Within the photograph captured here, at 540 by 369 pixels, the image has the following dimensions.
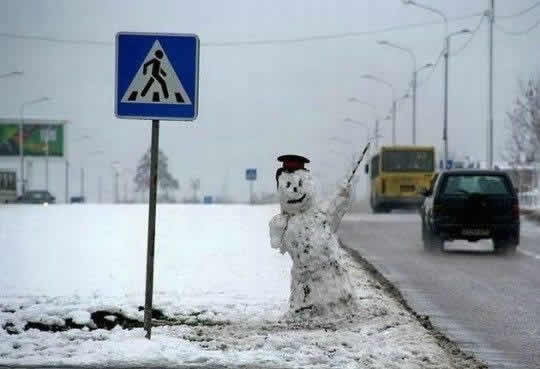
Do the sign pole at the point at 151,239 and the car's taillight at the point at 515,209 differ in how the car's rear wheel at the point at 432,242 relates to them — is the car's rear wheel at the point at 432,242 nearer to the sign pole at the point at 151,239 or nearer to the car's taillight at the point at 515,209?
the car's taillight at the point at 515,209

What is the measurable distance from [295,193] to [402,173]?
43205 mm

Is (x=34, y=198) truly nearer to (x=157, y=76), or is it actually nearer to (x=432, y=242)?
(x=432, y=242)

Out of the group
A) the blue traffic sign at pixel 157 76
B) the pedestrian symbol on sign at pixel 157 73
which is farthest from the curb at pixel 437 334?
the pedestrian symbol on sign at pixel 157 73

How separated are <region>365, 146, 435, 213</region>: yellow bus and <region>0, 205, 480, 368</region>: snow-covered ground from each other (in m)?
34.1

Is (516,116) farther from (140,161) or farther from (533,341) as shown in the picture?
(140,161)

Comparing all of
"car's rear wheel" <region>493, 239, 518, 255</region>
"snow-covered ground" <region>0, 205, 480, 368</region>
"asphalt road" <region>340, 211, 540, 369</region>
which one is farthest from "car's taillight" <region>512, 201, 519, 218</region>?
"snow-covered ground" <region>0, 205, 480, 368</region>

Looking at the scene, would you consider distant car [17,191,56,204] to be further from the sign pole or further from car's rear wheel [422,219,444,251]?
the sign pole

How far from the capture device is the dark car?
75.0 ft

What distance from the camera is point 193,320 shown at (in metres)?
10.5

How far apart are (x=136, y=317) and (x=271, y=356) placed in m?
2.53

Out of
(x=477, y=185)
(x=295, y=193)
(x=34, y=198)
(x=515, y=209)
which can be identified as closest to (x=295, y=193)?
(x=295, y=193)

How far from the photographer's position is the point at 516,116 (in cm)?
7794

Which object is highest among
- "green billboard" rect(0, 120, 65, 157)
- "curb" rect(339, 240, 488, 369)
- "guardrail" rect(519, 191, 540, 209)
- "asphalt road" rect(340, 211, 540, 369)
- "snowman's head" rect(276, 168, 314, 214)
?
"green billboard" rect(0, 120, 65, 157)

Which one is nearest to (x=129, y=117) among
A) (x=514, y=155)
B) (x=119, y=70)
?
(x=119, y=70)
